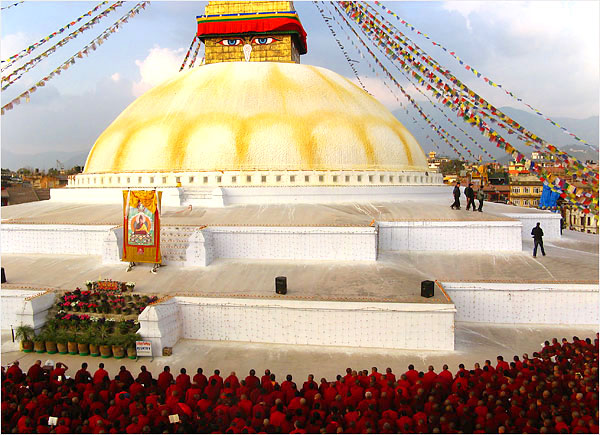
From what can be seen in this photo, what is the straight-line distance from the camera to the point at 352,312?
7254mm

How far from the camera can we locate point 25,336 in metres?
7.23

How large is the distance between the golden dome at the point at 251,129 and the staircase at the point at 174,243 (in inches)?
146

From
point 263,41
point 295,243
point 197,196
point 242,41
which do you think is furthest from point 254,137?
point 242,41

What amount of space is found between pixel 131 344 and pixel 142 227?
3269mm

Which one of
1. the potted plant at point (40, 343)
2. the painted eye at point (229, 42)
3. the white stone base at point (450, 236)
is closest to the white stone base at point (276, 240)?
the white stone base at point (450, 236)

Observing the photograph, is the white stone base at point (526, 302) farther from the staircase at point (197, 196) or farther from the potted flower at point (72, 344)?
the staircase at point (197, 196)

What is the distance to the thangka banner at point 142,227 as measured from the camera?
9.45 m

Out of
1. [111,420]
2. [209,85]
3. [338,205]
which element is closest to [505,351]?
[111,420]

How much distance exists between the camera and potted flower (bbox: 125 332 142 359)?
273 inches

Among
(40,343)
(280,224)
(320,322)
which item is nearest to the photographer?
(40,343)

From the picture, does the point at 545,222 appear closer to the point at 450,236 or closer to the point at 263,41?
the point at 450,236

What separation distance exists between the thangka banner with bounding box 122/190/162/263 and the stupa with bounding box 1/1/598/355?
403mm

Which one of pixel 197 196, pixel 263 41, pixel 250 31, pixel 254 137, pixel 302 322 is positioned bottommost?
pixel 302 322

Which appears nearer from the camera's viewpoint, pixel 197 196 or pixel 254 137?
pixel 197 196
